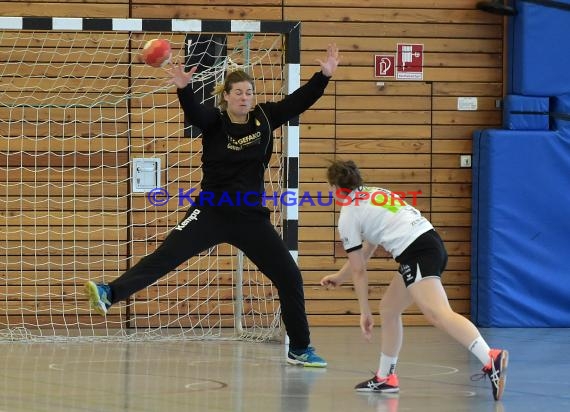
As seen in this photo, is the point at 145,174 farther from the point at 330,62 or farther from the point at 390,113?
the point at 330,62

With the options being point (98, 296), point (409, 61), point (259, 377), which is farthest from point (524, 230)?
point (98, 296)

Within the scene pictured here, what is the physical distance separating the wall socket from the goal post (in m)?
2.11

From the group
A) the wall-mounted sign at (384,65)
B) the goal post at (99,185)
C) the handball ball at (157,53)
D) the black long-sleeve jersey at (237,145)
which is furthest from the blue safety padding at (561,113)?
the handball ball at (157,53)

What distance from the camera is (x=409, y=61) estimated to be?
1211cm

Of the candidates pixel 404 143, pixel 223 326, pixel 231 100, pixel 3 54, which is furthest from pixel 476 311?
pixel 3 54

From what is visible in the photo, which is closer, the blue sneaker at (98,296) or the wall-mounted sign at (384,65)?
the blue sneaker at (98,296)

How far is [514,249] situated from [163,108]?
4116 mm

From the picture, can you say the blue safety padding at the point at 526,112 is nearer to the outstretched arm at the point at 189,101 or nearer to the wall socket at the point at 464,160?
the wall socket at the point at 464,160

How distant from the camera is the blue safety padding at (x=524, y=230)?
11.8 meters

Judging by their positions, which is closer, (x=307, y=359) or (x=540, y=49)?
(x=307, y=359)

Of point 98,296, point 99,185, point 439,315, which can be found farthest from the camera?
point 99,185

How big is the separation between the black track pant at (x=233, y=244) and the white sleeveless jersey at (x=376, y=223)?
1.25 meters

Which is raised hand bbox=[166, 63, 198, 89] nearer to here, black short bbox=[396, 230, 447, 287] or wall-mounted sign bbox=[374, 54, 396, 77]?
black short bbox=[396, 230, 447, 287]

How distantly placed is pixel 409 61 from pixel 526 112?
141 cm
